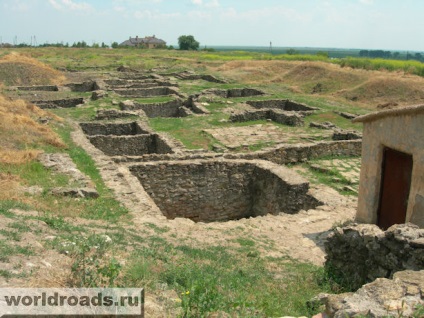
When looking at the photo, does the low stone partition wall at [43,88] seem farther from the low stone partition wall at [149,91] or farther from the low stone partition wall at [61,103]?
the low stone partition wall at [61,103]

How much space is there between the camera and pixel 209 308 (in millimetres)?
3951

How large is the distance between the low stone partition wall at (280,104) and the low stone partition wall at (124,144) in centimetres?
932

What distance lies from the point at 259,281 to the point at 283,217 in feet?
11.9

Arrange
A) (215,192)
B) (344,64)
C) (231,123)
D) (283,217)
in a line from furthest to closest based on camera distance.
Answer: (344,64) → (231,123) → (215,192) → (283,217)

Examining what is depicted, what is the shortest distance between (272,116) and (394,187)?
1198 cm

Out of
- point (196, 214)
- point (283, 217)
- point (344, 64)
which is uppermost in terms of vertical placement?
point (344, 64)

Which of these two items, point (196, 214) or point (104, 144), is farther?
point (104, 144)

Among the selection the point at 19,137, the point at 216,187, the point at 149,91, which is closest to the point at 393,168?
the point at 216,187

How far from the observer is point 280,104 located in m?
24.1

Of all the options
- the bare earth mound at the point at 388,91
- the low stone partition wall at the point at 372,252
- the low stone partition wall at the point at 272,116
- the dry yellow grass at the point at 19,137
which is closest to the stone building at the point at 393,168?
the low stone partition wall at the point at 372,252

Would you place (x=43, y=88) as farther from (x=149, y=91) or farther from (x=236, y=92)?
(x=236, y=92)

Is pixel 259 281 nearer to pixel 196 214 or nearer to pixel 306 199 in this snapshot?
pixel 306 199

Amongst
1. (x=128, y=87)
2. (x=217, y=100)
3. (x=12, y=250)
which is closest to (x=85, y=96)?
(x=128, y=87)

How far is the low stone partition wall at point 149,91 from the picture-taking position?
83.1 feet
